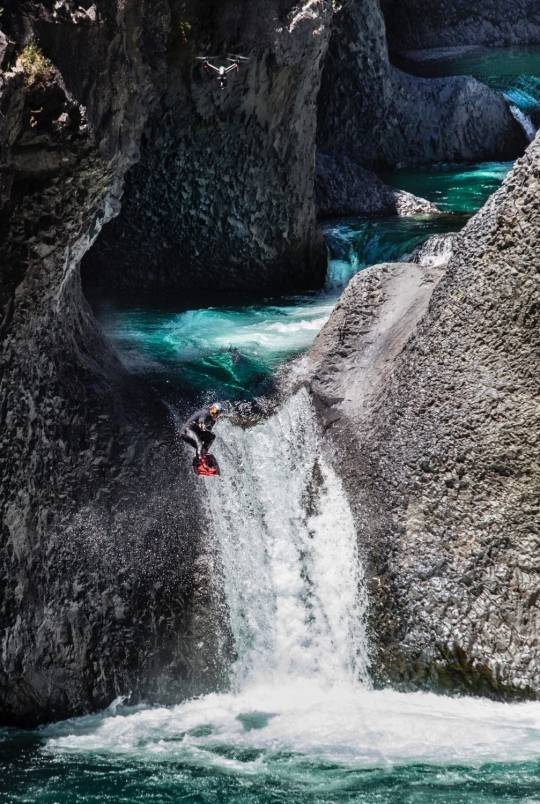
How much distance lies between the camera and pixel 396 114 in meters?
28.9

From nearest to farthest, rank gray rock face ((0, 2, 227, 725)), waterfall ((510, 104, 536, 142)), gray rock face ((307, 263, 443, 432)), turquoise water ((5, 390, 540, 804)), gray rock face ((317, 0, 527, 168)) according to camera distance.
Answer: turquoise water ((5, 390, 540, 804))
gray rock face ((0, 2, 227, 725))
gray rock face ((307, 263, 443, 432))
gray rock face ((317, 0, 527, 168))
waterfall ((510, 104, 536, 142))

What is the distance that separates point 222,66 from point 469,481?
9.49 m

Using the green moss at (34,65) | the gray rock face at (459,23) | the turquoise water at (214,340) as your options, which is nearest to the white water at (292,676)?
the turquoise water at (214,340)

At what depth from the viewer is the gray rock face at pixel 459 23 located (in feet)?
112

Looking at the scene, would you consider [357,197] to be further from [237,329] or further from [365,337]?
[365,337]

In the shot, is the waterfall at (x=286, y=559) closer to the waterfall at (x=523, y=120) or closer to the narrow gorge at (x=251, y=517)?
the narrow gorge at (x=251, y=517)

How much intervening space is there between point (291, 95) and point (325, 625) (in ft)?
35.9

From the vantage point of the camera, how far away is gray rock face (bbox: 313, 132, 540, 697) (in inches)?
412

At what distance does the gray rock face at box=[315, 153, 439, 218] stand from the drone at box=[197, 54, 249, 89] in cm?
764

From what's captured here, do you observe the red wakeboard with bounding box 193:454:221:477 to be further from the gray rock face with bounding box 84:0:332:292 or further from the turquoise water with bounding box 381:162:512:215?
the turquoise water with bounding box 381:162:512:215

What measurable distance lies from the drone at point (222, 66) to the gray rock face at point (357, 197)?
7639 mm

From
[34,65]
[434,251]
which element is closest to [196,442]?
[34,65]

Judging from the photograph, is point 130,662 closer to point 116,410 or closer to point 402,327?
point 116,410

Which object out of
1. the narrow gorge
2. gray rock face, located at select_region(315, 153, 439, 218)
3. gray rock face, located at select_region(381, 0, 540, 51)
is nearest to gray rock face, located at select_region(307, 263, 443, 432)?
the narrow gorge
